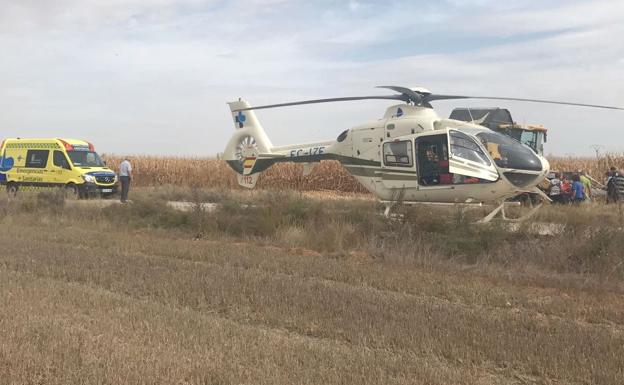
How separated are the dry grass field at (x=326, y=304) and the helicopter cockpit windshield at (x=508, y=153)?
1.46m

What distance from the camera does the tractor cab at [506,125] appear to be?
23500 millimetres

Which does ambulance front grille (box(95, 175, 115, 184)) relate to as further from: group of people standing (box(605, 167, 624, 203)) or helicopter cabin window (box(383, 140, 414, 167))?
group of people standing (box(605, 167, 624, 203))

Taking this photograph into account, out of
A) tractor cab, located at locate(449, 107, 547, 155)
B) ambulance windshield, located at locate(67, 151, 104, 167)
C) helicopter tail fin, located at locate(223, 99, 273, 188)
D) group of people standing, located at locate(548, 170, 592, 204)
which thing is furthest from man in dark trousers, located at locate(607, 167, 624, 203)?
ambulance windshield, located at locate(67, 151, 104, 167)

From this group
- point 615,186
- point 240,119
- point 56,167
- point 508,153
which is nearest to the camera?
point 508,153

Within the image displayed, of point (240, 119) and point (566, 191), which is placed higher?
point (240, 119)

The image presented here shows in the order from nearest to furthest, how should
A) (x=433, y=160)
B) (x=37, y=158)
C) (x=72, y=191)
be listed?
(x=433, y=160), (x=72, y=191), (x=37, y=158)

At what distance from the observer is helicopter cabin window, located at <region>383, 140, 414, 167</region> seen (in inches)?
593

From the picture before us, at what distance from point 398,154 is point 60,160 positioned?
16.9m

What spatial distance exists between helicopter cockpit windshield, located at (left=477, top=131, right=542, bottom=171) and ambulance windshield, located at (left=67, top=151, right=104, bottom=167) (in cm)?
1859

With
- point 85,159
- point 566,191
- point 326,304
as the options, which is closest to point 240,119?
point 85,159

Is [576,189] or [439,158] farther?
[576,189]

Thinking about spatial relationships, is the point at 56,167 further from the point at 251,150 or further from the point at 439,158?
the point at 439,158

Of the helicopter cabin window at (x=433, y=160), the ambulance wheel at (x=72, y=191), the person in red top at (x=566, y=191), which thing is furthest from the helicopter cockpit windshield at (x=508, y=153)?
the ambulance wheel at (x=72, y=191)

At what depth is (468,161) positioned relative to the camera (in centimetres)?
1398
